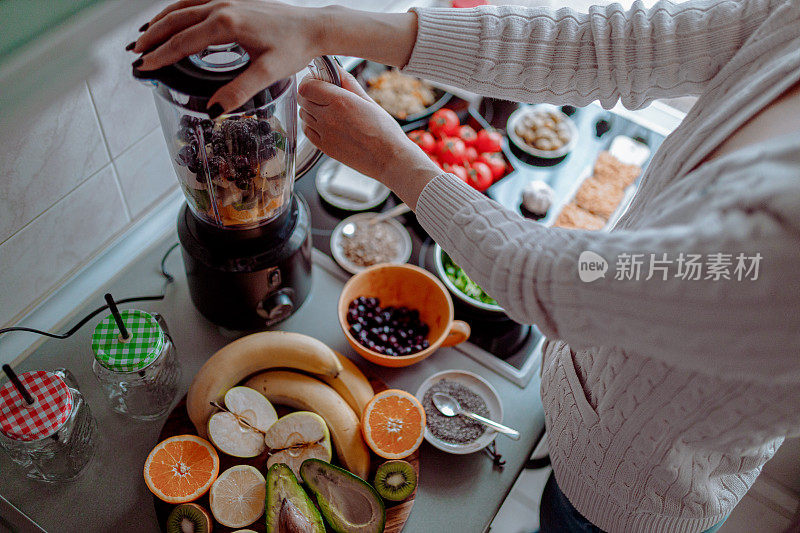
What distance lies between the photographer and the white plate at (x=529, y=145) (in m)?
1.46

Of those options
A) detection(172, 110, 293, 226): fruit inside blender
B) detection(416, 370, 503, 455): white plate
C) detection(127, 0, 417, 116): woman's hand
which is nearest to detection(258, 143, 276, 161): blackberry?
detection(172, 110, 293, 226): fruit inside blender

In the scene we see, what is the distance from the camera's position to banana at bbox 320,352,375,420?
96 cm

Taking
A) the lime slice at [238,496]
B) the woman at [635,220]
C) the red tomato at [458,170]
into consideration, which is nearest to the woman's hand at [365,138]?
the woman at [635,220]

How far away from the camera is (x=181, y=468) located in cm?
84

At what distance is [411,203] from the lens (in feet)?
2.37

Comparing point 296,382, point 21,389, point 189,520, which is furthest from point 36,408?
point 296,382

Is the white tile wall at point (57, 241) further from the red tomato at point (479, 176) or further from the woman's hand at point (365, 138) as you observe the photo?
the red tomato at point (479, 176)

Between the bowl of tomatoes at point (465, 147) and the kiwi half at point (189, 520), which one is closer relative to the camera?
the kiwi half at point (189, 520)

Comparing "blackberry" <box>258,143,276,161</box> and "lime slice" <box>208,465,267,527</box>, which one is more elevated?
"blackberry" <box>258,143,276,161</box>

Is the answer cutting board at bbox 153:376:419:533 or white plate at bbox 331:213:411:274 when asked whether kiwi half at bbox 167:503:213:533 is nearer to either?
cutting board at bbox 153:376:419:533

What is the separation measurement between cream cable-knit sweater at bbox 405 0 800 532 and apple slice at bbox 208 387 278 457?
405 millimetres

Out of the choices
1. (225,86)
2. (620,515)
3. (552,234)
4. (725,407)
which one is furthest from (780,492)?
(225,86)

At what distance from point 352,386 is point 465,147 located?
27.7 inches

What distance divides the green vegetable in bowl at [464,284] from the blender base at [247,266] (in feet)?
1.04
